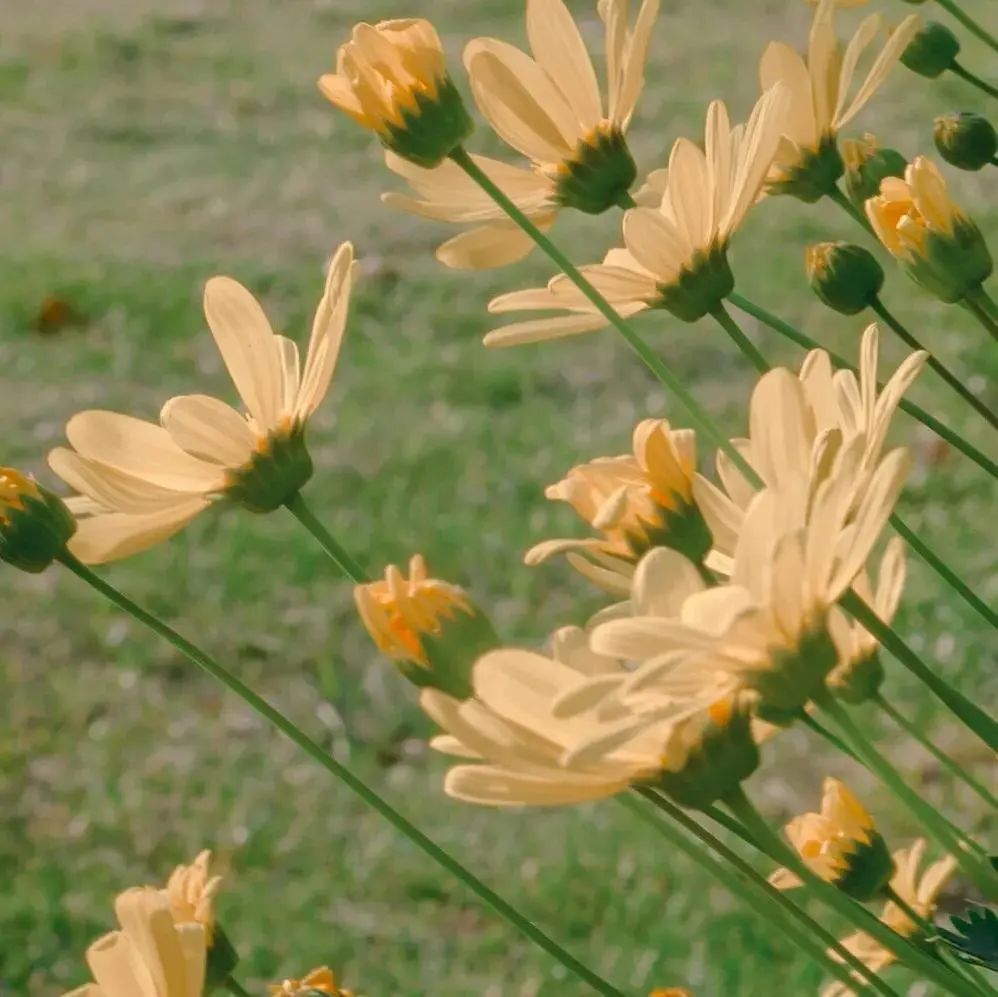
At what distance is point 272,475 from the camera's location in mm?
475

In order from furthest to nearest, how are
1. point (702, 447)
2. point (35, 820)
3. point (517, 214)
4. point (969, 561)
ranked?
point (702, 447)
point (969, 561)
point (35, 820)
point (517, 214)

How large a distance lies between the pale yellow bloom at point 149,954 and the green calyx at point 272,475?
12 cm

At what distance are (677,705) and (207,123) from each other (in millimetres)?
2926

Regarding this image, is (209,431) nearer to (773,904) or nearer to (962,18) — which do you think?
(773,904)

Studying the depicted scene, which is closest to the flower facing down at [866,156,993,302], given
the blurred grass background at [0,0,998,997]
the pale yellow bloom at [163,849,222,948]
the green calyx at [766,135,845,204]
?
the green calyx at [766,135,845,204]

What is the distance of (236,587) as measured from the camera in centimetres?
166

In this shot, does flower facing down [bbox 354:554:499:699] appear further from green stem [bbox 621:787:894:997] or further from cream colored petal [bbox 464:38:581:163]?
cream colored petal [bbox 464:38:581:163]

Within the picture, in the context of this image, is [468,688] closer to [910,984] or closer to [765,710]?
[765,710]

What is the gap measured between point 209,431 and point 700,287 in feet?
0.47

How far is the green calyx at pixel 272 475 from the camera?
1.55ft

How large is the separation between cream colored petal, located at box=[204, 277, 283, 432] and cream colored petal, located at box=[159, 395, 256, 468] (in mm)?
15

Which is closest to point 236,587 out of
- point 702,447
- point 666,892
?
point 702,447

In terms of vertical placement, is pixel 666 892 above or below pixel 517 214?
below

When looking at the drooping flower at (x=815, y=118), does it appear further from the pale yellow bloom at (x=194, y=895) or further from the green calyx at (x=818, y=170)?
the pale yellow bloom at (x=194, y=895)
